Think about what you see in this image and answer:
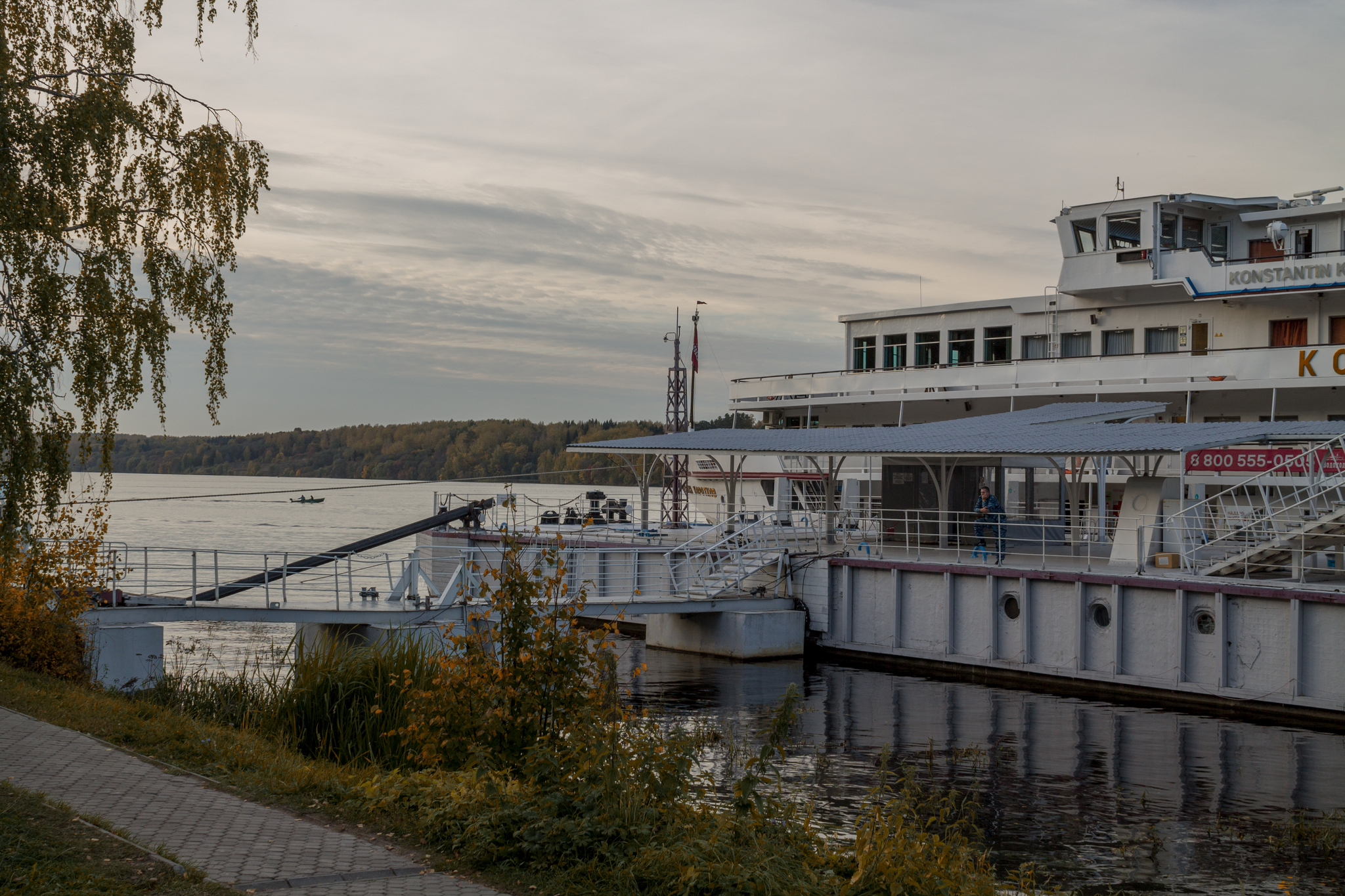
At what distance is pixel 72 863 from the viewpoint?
7062 millimetres

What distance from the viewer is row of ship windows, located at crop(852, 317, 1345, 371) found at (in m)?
35.7

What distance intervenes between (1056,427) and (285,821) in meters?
23.9

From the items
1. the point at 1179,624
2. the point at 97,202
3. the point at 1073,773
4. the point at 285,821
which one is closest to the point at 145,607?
the point at 97,202

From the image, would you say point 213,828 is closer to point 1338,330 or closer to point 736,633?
point 736,633

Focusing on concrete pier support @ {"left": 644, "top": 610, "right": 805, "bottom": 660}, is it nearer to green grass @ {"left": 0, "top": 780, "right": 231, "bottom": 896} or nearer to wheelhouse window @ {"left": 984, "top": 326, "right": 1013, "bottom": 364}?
wheelhouse window @ {"left": 984, "top": 326, "right": 1013, "bottom": 364}

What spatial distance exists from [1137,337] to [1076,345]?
7.94ft

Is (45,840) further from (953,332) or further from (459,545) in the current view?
(953,332)

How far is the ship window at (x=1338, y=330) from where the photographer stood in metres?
34.8

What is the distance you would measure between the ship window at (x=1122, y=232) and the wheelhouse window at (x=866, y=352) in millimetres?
10792

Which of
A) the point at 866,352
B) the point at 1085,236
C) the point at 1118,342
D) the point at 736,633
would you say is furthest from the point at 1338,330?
the point at 736,633

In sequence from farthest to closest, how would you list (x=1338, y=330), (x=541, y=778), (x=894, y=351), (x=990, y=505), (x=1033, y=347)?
(x=894, y=351) < (x=1033, y=347) < (x=1338, y=330) < (x=990, y=505) < (x=541, y=778)

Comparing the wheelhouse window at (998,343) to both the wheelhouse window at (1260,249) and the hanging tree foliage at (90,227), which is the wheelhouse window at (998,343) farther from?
the hanging tree foliage at (90,227)

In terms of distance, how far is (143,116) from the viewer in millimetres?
11508

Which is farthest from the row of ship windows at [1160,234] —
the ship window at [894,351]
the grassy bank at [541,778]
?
the grassy bank at [541,778]
